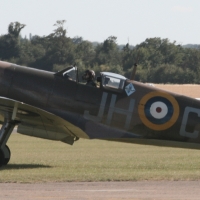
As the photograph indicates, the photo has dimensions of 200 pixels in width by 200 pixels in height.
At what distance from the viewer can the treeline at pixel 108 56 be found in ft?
196

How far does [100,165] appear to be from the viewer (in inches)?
601

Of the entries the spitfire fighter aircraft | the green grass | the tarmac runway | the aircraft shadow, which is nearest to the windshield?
the spitfire fighter aircraft

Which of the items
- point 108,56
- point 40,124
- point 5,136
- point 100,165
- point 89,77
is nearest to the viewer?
point 89,77

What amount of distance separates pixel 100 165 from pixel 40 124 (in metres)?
1.63

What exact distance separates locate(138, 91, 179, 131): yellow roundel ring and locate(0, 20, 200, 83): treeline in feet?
132

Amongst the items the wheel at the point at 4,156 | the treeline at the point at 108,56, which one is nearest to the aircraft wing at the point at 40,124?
the wheel at the point at 4,156

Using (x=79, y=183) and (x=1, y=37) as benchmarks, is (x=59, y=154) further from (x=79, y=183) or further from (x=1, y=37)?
(x=1, y=37)

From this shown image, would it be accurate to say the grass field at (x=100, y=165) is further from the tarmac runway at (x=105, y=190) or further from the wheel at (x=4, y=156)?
the tarmac runway at (x=105, y=190)

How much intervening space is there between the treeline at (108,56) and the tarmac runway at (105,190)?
1682 inches

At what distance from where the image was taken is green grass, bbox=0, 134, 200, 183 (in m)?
13.0

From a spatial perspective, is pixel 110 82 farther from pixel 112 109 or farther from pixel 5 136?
pixel 5 136

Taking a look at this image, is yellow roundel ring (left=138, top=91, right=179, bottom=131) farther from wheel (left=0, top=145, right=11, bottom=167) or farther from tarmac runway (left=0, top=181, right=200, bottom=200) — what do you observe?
wheel (left=0, top=145, right=11, bottom=167)

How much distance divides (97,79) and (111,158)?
366 centimetres

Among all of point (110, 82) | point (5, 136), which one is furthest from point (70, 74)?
point (5, 136)
